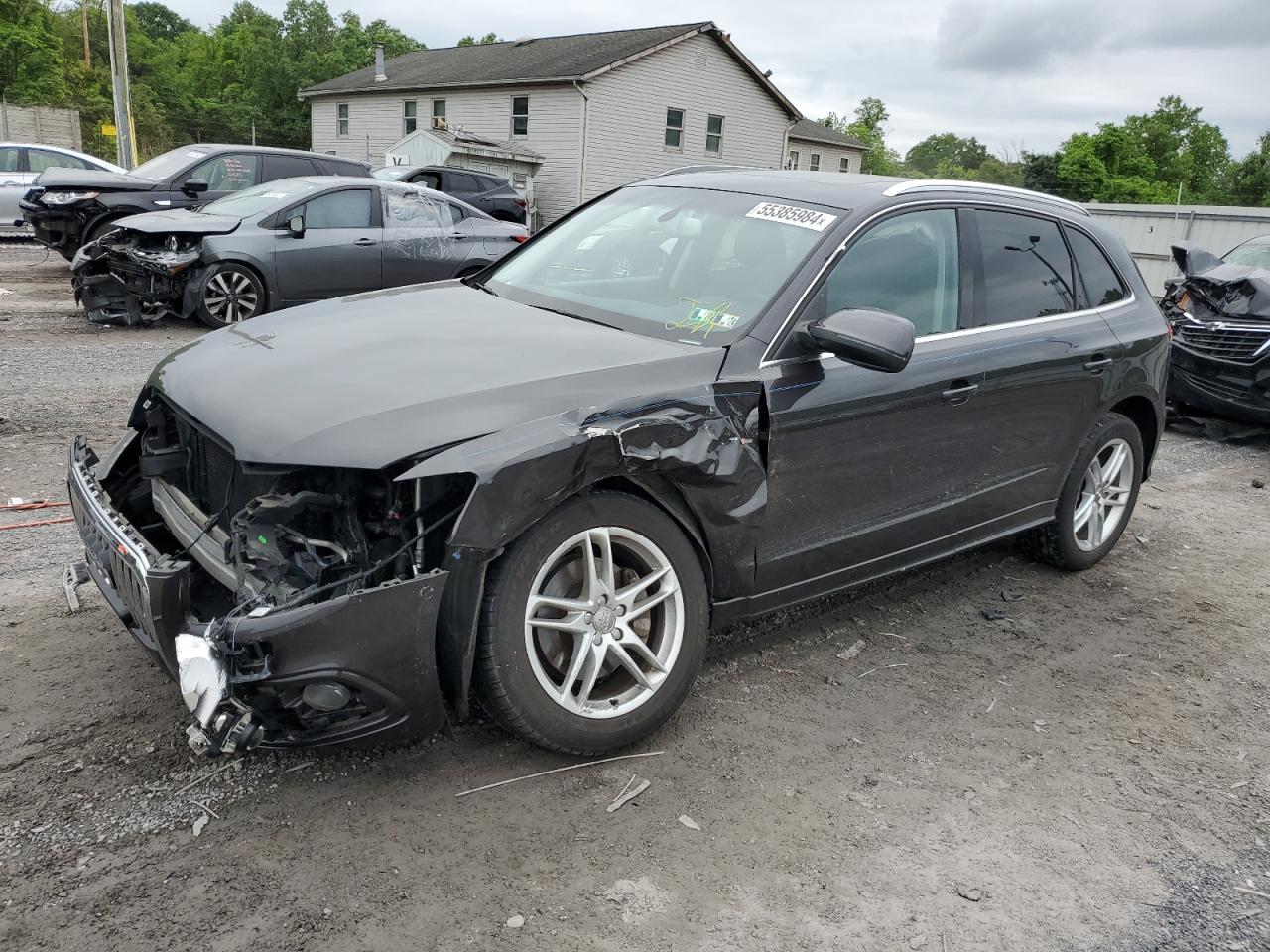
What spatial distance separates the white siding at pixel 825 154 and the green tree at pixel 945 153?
3060 inches

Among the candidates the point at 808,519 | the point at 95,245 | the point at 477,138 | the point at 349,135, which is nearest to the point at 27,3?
the point at 349,135

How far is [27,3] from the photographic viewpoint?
43.6 m

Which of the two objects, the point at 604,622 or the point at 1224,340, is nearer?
the point at 604,622

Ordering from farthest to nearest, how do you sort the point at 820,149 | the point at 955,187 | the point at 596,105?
the point at 820,149 < the point at 596,105 < the point at 955,187

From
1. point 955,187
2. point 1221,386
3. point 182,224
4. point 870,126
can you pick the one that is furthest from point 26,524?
point 870,126

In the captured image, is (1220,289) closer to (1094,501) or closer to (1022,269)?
(1094,501)

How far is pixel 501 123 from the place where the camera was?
33.2 meters

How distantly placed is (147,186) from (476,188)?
6723mm

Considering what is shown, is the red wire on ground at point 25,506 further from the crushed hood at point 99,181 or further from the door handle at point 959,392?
the crushed hood at point 99,181

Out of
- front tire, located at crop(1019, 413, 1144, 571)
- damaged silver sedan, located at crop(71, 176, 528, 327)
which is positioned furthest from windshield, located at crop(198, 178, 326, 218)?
front tire, located at crop(1019, 413, 1144, 571)

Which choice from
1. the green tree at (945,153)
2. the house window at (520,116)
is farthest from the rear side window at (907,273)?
the green tree at (945,153)

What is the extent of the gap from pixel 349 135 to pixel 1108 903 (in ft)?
136

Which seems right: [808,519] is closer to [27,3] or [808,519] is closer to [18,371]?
[18,371]

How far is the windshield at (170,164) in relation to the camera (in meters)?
12.4
